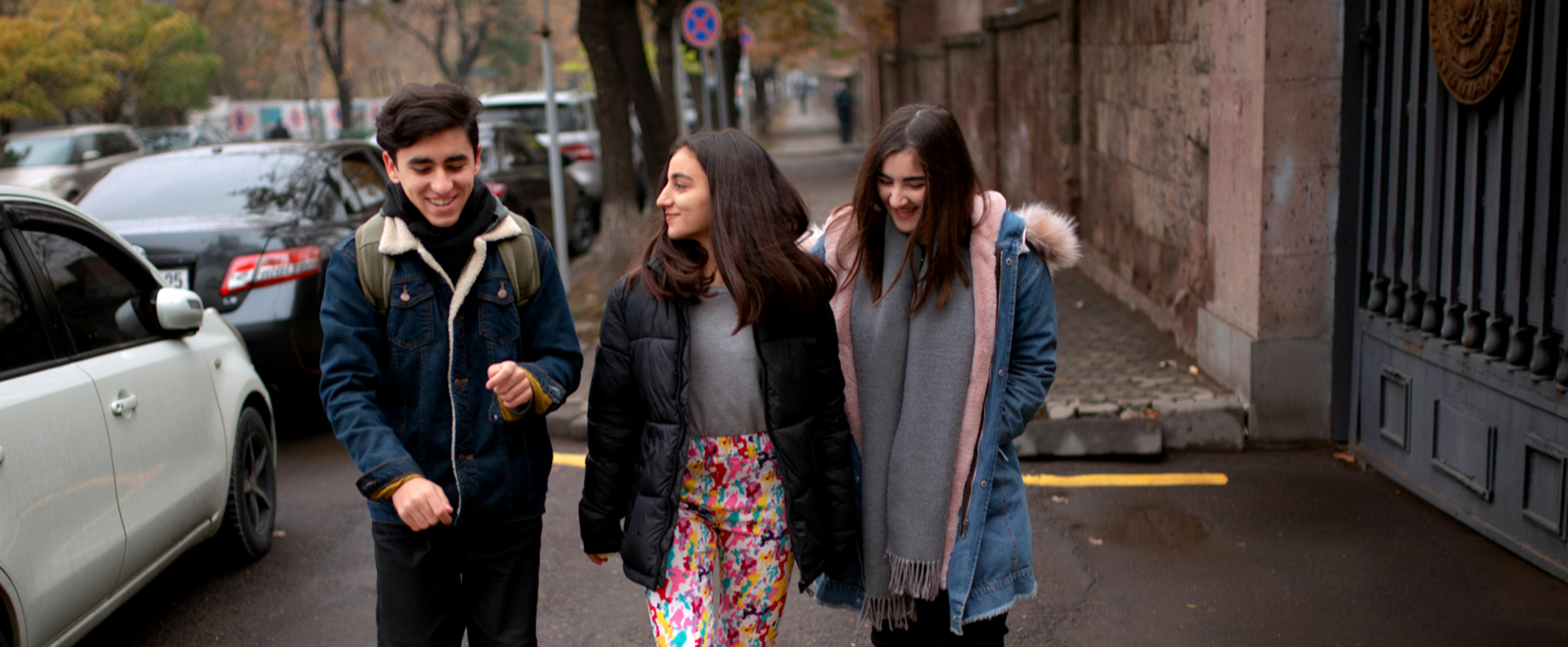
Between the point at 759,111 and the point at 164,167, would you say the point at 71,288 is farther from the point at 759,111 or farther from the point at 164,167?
the point at 759,111

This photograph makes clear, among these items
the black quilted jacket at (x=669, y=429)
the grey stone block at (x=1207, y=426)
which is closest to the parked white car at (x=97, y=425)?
the black quilted jacket at (x=669, y=429)

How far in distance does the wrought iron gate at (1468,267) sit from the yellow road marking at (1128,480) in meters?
0.75

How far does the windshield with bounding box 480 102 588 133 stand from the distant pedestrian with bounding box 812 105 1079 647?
14.7 meters

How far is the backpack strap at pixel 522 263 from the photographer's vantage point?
105 inches

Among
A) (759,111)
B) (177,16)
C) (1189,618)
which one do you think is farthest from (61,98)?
(1189,618)

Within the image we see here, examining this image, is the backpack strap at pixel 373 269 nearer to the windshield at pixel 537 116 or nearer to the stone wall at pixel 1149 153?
the stone wall at pixel 1149 153

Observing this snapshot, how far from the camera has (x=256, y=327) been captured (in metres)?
6.36

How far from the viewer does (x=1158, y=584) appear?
439cm

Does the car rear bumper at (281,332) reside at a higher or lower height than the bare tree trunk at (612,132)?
lower

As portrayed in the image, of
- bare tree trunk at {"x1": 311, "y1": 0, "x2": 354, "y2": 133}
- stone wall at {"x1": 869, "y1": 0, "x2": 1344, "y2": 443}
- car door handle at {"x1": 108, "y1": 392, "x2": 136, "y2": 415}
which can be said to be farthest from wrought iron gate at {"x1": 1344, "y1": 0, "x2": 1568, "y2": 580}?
bare tree trunk at {"x1": 311, "y1": 0, "x2": 354, "y2": 133}

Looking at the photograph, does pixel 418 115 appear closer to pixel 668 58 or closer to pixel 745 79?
pixel 668 58

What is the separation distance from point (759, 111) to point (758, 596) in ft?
156

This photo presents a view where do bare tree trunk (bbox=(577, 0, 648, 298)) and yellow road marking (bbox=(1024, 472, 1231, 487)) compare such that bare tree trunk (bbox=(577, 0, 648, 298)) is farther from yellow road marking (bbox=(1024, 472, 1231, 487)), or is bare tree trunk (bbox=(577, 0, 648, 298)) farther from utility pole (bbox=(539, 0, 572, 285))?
yellow road marking (bbox=(1024, 472, 1231, 487))

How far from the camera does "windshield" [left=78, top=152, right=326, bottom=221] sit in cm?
700
